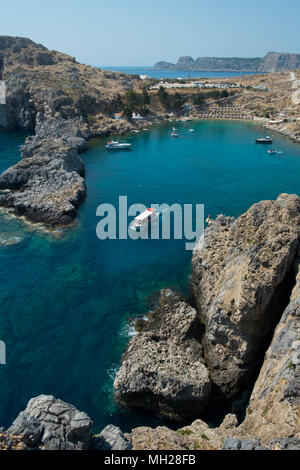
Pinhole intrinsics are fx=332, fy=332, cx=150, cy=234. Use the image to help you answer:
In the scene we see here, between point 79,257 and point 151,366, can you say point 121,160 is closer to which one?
point 79,257

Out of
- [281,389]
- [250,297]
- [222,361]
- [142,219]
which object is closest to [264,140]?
[142,219]

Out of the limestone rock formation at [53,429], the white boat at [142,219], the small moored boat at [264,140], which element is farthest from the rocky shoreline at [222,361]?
the small moored boat at [264,140]

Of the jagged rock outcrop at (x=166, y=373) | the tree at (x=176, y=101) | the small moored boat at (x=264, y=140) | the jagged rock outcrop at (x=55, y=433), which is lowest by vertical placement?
the jagged rock outcrop at (x=166, y=373)

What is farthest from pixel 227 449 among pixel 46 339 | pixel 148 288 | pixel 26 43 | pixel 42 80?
pixel 26 43

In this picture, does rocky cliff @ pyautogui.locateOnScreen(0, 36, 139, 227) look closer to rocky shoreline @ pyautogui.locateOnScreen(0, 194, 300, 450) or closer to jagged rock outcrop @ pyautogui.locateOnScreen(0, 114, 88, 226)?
jagged rock outcrop @ pyautogui.locateOnScreen(0, 114, 88, 226)

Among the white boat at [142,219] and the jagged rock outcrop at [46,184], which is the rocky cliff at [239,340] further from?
the jagged rock outcrop at [46,184]

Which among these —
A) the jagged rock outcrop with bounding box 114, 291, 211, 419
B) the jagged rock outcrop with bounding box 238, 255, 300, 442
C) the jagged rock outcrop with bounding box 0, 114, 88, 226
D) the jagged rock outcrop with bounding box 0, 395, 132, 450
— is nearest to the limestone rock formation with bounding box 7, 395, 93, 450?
the jagged rock outcrop with bounding box 0, 395, 132, 450
